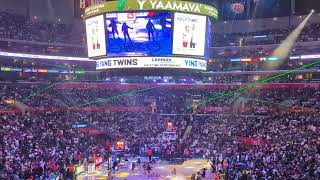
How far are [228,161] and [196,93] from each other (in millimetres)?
20310

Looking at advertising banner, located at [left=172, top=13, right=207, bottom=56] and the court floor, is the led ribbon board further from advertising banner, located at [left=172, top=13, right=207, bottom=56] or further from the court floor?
the court floor

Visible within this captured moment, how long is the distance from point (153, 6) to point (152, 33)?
133 centimetres

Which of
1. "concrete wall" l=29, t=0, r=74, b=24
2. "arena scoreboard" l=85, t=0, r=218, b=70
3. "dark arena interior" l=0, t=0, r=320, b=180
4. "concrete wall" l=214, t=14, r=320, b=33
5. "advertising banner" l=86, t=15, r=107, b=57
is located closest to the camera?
"arena scoreboard" l=85, t=0, r=218, b=70

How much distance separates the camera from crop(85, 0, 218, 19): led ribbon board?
20.6 m

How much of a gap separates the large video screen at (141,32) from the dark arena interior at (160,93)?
0.05 meters

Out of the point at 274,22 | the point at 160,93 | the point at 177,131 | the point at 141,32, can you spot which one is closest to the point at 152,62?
the point at 141,32

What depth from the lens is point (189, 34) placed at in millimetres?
21688

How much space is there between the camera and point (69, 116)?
3775 centimetres

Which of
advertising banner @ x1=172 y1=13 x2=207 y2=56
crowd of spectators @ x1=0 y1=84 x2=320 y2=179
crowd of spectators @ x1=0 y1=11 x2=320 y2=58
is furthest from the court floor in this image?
crowd of spectators @ x1=0 y1=11 x2=320 y2=58

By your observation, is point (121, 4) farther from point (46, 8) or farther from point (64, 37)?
point (46, 8)

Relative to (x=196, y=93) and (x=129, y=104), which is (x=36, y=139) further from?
(x=196, y=93)

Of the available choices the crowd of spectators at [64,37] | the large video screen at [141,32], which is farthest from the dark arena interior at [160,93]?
the crowd of spectators at [64,37]

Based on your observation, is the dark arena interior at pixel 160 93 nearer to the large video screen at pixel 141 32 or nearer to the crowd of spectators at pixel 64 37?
the large video screen at pixel 141 32

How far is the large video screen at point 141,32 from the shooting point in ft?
68.6
